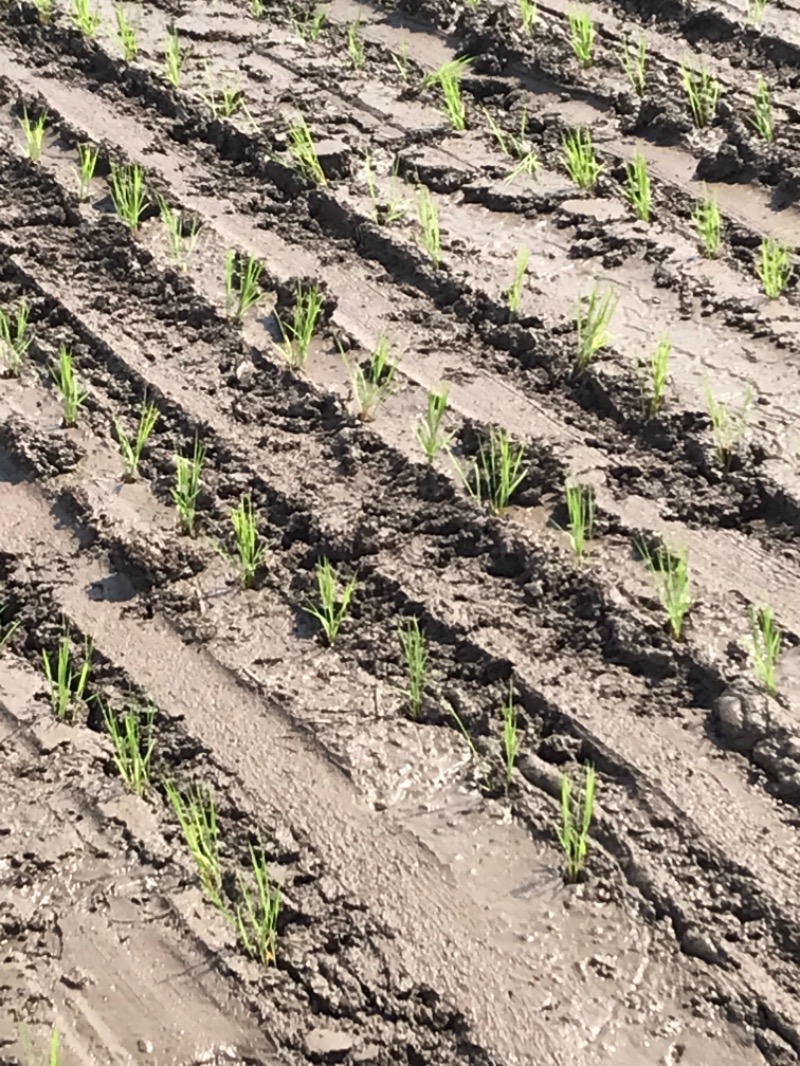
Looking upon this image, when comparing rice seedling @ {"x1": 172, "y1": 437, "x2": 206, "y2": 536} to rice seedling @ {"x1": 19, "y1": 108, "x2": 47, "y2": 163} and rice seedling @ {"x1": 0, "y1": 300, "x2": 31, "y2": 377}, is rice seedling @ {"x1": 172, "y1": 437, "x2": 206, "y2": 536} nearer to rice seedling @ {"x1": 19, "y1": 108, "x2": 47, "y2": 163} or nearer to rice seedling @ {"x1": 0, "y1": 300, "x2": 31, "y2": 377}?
rice seedling @ {"x1": 0, "y1": 300, "x2": 31, "y2": 377}

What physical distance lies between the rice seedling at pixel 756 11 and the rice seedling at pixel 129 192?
198 centimetres

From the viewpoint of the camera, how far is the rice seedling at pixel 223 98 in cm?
404

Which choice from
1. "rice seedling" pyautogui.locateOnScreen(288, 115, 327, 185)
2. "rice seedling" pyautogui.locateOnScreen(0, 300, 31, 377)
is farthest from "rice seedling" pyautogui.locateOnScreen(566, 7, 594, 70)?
"rice seedling" pyautogui.locateOnScreen(0, 300, 31, 377)

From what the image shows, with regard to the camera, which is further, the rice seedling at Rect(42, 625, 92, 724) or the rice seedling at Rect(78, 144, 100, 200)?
the rice seedling at Rect(78, 144, 100, 200)

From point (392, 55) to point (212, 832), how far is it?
297 cm

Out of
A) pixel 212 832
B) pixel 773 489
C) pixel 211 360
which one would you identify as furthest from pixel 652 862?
pixel 211 360

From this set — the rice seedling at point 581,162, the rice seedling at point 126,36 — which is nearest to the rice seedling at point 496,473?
the rice seedling at point 581,162

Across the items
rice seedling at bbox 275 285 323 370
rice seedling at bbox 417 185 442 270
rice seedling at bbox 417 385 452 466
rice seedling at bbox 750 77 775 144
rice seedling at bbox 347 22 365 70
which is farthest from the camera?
rice seedling at bbox 347 22 365 70

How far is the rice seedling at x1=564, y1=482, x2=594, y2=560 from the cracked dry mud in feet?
0.10

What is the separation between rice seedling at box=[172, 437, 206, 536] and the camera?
2.77 metres

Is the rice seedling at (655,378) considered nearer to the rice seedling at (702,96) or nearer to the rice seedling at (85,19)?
the rice seedling at (702,96)

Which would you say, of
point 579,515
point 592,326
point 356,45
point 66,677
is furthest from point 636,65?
point 66,677

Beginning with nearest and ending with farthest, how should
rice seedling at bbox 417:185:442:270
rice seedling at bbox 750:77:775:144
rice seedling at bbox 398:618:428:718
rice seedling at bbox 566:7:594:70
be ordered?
rice seedling at bbox 398:618:428:718 < rice seedling at bbox 417:185:442:270 < rice seedling at bbox 750:77:775:144 < rice seedling at bbox 566:7:594:70

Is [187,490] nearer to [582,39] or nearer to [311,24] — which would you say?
[582,39]
